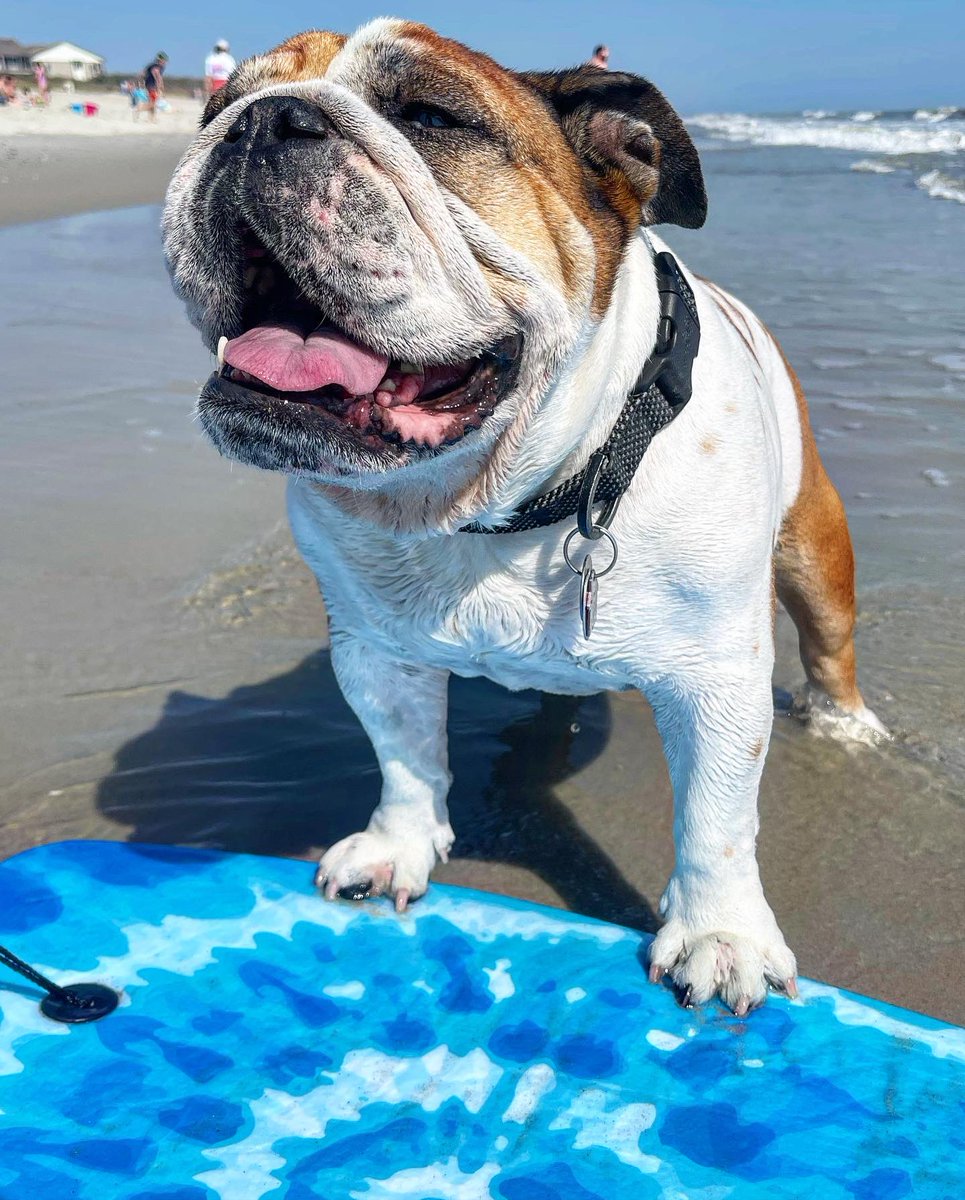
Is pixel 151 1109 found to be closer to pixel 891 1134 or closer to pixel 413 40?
pixel 891 1134

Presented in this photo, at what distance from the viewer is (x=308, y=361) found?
196cm

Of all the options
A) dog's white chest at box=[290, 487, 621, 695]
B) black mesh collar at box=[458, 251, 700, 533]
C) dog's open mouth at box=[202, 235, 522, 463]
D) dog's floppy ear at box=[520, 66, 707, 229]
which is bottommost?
dog's white chest at box=[290, 487, 621, 695]

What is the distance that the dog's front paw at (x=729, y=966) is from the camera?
2.57 metres

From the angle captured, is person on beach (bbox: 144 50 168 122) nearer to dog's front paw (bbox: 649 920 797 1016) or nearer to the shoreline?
the shoreline

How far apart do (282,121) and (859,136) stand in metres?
37.2

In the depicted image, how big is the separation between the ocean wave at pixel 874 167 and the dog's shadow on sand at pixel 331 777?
19.9 m

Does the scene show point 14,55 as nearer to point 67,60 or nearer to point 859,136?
point 67,60

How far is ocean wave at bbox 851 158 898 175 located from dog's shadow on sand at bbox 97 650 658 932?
19.9 meters

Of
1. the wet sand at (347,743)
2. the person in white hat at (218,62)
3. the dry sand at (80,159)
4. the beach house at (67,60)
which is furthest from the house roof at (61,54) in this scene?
the wet sand at (347,743)

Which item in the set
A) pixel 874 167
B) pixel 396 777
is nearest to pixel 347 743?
pixel 396 777

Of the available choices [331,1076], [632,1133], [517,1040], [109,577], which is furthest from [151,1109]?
[109,577]

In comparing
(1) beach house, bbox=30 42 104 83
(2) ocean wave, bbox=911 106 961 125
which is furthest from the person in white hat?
(1) beach house, bbox=30 42 104 83

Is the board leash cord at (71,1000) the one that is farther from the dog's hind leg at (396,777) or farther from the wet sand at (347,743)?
the wet sand at (347,743)

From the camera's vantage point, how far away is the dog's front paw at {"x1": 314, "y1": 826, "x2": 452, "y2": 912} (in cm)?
296
